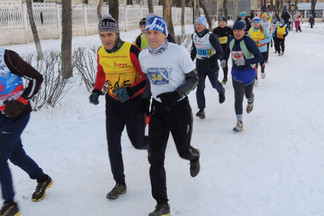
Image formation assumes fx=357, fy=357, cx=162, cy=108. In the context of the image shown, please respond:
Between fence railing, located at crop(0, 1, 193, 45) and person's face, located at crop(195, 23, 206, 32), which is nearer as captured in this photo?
person's face, located at crop(195, 23, 206, 32)

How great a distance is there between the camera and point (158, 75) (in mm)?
3424

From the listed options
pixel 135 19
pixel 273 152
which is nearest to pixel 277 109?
pixel 273 152

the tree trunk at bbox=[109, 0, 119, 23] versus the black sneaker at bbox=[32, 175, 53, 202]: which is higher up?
the tree trunk at bbox=[109, 0, 119, 23]

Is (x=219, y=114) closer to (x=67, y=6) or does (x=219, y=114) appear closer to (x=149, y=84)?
(x=149, y=84)

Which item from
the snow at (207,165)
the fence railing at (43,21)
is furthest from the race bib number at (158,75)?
the fence railing at (43,21)

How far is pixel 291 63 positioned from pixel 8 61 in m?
12.9

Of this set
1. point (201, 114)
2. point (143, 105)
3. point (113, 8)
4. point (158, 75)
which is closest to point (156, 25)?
point (158, 75)

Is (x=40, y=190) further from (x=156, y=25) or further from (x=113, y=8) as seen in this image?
(x=113, y=8)

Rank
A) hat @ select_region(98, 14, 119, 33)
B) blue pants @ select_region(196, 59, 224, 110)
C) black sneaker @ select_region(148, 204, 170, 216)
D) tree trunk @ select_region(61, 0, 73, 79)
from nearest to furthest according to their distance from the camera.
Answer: black sneaker @ select_region(148, 204, 170, 216) < hat @ select_region(98, 14, 119, 33) < blue pants @ select_region(196, 59, 224, 110) < tree trunk @ select_region(61, 0, 73, 79)

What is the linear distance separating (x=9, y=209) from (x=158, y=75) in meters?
1.92

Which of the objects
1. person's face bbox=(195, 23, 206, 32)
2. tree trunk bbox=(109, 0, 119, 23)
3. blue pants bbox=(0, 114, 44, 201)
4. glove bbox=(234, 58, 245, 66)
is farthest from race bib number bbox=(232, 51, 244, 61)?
tree trunk bbox=(109, 0, 119, 23)

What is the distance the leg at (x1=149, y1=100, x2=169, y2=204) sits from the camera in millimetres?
3408

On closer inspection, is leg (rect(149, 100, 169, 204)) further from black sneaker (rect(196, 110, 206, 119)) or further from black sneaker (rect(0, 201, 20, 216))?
black sneaker (rect(196, 110, 206, 119))

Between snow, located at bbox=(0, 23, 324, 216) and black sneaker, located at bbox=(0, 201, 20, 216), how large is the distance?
20 cm
